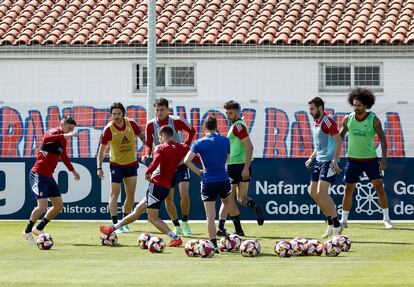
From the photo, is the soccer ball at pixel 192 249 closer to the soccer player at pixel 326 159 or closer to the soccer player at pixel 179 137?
the soccer player at pixel 326 159

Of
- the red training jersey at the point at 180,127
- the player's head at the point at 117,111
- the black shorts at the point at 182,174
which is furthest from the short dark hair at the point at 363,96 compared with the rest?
the player's head at the point at 117,111

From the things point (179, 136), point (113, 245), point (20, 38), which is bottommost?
point (113, 245)

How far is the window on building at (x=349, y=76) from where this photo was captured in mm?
28438

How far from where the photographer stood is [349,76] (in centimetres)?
2855

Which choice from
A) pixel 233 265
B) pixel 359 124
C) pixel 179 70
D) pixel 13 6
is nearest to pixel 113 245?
pixel 233 265

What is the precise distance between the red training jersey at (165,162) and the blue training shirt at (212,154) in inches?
27.0

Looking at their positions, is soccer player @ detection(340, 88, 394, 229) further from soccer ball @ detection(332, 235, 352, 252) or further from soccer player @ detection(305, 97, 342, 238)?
soccer ball @ detection(332, 235, 352, 252)

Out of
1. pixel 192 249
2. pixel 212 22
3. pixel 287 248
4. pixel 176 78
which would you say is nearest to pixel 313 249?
pixel 287 248

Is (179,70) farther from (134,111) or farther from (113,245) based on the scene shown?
(113,245)

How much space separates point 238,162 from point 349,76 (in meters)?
9.81

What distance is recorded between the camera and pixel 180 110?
25516 millimetres

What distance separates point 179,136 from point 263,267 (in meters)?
5.28

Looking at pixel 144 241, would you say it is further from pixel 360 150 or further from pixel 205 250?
pixel 360 150

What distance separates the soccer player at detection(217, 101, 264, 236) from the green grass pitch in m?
0.56
